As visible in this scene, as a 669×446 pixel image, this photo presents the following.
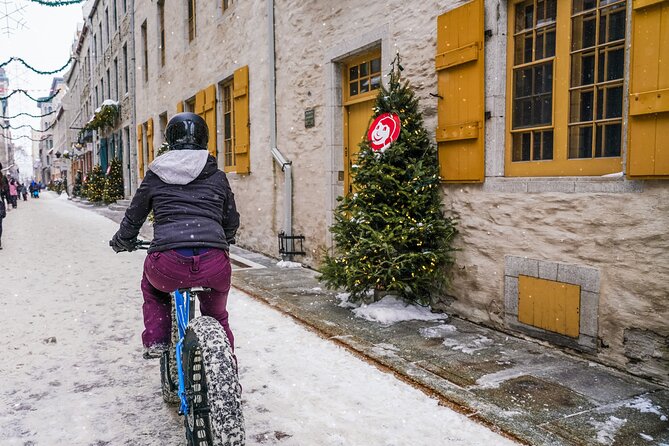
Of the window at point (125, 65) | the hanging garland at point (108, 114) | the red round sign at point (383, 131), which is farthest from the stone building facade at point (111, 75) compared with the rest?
the red round sign at point (383, 131)

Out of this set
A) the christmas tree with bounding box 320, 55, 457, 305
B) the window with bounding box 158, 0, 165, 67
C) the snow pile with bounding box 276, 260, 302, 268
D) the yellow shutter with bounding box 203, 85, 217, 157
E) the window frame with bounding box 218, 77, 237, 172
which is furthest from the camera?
the window with bounding box 158, 0, 165, 67

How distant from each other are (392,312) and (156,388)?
97.0 inches

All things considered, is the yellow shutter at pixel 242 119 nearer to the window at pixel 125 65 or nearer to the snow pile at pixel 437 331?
the snow pile at pixel 437 331

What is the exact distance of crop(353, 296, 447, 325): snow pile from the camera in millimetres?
5353

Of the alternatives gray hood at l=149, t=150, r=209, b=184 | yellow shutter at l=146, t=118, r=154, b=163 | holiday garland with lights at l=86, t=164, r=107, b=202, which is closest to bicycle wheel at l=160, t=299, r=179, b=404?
gray hood at l=149, t=150, r=209, b=184

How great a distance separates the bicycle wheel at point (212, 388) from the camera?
2184 mm

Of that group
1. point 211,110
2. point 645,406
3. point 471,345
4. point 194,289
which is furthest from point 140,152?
point 645,406

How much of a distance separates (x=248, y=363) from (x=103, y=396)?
41.0 inches

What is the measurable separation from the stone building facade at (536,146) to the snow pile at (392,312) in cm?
27

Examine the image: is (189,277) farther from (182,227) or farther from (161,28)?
(161,28)

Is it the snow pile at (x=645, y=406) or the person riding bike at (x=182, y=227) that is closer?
the person riding bike at (x=182, y=227)

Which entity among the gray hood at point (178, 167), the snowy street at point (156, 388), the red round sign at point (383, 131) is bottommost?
the snowy street at point (156, 388)

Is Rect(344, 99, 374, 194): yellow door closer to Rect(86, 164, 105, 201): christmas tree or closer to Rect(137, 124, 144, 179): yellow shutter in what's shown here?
Rect(137, 124, 144, 179): yellow shutter

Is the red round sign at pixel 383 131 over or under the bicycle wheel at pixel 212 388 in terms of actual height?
over
